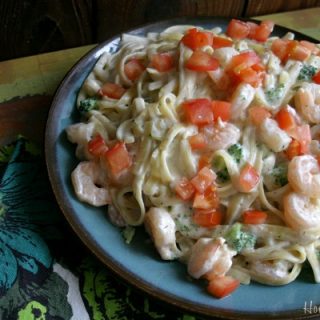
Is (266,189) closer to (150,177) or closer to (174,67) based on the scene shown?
(150,177)

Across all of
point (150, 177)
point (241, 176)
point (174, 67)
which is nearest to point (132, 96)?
point (174, 67)

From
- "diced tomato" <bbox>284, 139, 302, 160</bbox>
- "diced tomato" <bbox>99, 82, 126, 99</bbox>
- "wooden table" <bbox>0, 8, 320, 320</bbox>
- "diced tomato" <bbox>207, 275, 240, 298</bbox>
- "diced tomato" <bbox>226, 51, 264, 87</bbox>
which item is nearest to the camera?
"diced tomato" <bbox>207, 275, 240, 298</bbox>

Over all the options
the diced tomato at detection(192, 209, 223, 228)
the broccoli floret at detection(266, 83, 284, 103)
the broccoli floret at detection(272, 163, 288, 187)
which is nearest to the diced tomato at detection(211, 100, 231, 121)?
the broccoli floret at detection(266, 83, 284, 103)

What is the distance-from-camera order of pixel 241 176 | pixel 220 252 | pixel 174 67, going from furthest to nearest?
pixel 174 67 → pixel 241 176 → pixel 220 252

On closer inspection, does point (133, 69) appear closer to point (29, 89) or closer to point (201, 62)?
point (201, 62)

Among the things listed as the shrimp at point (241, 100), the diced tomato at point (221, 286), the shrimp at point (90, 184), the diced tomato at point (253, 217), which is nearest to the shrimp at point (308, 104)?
the shrimp at point (241, 100)

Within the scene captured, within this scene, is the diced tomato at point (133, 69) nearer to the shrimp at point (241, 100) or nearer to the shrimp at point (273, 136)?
the shrimp at point (241, 100)

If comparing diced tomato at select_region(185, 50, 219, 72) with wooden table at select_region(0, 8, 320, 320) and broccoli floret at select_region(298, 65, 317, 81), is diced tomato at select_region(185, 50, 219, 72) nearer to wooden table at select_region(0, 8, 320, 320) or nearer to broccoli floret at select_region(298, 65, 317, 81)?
broccoli floret at select_region(298, 65, 317, 81)

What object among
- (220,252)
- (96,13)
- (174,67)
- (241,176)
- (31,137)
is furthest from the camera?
Answer: (96,13)
